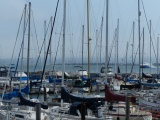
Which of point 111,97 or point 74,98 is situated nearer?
point 74,98

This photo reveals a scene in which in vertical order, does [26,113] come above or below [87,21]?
below

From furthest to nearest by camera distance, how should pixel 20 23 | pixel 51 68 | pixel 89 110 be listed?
pixel 51 68
pixel 20 23
pixel 89 110

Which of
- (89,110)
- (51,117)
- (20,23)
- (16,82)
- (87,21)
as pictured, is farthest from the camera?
(16,82)

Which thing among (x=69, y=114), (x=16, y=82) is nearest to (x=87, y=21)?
(x=69, y=114)

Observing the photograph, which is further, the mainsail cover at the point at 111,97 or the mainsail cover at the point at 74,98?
the mainsail cover at the point at 111,97

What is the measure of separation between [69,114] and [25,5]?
1983 centimetres

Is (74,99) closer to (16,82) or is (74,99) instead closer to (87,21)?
(87,21)

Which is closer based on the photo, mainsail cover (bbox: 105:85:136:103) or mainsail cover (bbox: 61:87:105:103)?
mainsail cover (bbox: 61:87:105:103)

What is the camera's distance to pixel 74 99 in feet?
80.3

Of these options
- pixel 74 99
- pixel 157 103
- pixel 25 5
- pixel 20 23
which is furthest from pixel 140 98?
pixel 25 5

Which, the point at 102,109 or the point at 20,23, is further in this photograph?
the point at 20,23

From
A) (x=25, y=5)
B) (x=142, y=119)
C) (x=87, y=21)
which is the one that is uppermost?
(x=25, y=5)

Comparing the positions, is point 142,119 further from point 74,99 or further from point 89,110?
point 74,99

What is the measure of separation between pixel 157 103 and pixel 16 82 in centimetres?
2408
